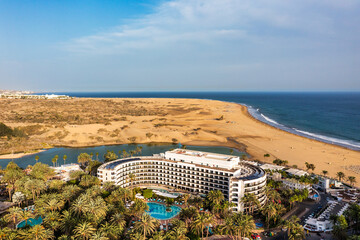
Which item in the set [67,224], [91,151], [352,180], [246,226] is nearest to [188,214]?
[246,226]

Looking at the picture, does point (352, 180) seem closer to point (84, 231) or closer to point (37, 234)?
point (84, 231)

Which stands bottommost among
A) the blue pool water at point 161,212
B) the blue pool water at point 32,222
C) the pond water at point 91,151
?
the blue pool water at point 161,212

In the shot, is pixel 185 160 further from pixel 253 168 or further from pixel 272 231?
pixel 272 231

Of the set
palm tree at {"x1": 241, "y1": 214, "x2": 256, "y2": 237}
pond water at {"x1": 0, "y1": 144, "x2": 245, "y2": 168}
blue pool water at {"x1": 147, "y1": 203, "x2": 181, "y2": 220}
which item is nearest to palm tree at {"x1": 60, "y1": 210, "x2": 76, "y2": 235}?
blue pool water at {"x1": 147, "y1": 203, "x2": 181, "y2": 220}

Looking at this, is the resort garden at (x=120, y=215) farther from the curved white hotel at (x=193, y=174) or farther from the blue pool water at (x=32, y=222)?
the curved white hotel at (x=193, y=174)

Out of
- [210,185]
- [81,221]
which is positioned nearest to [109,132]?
[210,185]

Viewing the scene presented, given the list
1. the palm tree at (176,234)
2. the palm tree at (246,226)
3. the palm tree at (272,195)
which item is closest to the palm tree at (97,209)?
the palm tree at (176,234)
